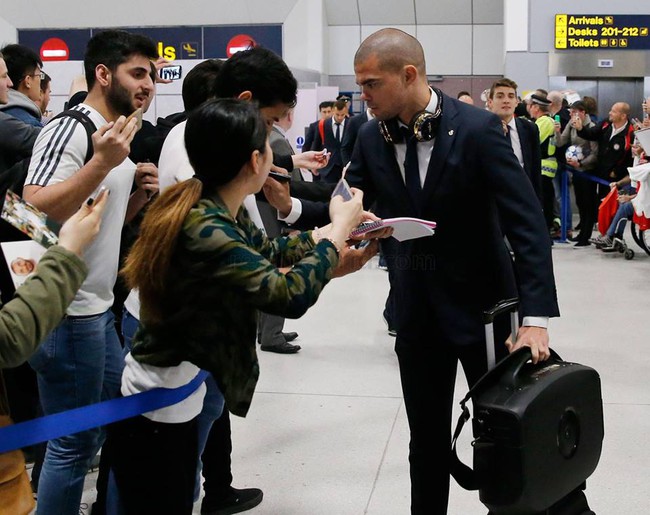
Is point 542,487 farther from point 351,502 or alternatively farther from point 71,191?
point 71,191

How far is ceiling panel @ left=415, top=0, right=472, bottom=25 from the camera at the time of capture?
55.0 feet

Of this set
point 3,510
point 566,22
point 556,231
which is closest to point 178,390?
point 3,510

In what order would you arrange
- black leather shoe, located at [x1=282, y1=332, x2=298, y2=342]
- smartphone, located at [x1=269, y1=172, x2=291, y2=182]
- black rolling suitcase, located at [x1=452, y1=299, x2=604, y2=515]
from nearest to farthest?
black rolling suitcase, located at [x1=452, y1=299, x2=604, y2=515] → smartphone, located at [x1=269, y1=172, x2=291, y2=182] → black leather shoe, located at [x1=282, y1=332, x2=298, y2=342]

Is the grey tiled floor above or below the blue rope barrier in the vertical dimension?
below

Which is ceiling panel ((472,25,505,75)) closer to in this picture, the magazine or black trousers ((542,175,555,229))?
black trousers ((542,175,555,229))

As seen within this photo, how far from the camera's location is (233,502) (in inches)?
137

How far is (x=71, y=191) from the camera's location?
2590 mm

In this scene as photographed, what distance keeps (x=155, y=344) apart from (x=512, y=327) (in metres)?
1.13

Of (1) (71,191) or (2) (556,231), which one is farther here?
(2) (556,231)

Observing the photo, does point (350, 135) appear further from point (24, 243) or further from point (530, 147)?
point (24, 243)

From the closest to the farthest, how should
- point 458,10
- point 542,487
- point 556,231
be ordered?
point 542,487
point 556,231
point 458,10

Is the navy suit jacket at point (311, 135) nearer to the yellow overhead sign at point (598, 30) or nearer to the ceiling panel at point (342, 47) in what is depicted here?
the yellow overhead sign at point (598, 30)

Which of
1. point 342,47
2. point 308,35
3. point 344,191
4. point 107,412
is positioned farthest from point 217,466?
point 342,47

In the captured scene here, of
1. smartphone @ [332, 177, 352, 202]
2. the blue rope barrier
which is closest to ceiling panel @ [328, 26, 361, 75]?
smartphone @ [332, 177, 352, 202]
